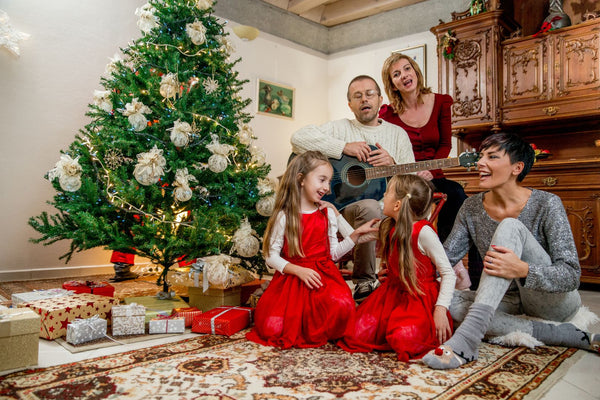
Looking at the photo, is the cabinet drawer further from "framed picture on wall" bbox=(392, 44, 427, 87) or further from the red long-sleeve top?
the red long-sleeve top

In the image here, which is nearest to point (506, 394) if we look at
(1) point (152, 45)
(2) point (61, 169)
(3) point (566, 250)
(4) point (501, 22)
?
(3) point (566, 250)

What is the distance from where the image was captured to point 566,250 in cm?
176

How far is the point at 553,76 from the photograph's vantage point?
408 cm

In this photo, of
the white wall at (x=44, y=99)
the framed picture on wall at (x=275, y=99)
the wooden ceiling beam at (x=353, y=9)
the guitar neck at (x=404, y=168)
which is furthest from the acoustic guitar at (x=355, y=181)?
the wooden ceiling beam at (x=353, y=9)

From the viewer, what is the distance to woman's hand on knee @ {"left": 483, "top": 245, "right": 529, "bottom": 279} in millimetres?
1688

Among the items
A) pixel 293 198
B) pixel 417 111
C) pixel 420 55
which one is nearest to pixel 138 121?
pixel 293 198

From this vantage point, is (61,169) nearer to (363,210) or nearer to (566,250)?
(363,210)

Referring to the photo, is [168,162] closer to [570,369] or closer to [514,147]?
[514,147]

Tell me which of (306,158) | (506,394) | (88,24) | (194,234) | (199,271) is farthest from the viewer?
(88,24)

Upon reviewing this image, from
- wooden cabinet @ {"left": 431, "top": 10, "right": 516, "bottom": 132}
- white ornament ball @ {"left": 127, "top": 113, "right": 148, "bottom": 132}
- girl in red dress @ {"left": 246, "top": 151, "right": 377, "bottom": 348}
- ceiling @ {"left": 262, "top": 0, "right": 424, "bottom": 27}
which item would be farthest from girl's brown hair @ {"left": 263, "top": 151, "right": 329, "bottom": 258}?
ceiling @ {"left": 262, "top": 0, "right": 424, "bottom": 27}

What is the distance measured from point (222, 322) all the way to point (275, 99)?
13.8 ft

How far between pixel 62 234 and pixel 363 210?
1.67m

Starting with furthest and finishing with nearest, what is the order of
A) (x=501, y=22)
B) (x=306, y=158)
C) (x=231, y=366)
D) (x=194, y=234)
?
(x=501, y=22)
(x=194, y=234)
(x=306, y=158)
(x=231, y=366)

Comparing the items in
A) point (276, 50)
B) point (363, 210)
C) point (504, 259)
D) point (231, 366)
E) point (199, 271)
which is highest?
point (276, 50)
